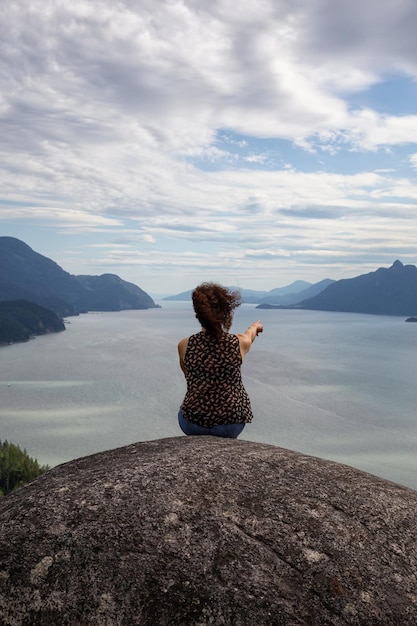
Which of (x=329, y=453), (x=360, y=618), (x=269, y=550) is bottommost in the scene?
(x=329, y=453)

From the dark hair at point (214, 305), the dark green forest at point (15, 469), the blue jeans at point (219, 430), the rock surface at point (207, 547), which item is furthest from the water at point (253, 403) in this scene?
the rock surface at point (207, 547)

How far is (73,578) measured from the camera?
169 inches

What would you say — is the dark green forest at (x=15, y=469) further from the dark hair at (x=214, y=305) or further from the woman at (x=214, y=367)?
the dark hair at (x=214, y=305)

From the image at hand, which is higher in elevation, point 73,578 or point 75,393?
point 73,578

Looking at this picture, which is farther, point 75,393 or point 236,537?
point 75,393

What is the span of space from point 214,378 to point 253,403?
102 metres

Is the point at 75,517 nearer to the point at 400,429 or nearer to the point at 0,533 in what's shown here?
the point at 0,533

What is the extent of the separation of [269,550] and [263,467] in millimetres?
1217

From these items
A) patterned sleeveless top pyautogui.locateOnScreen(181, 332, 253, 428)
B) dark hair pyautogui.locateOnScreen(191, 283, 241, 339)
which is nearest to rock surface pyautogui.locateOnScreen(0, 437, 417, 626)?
patterned sleeveless top pyautogui.locateOnScreen(181, 332, 253, 428)

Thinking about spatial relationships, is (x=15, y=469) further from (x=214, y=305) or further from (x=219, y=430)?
(x=214, y=305)

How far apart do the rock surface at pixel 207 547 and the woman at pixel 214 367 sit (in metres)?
1.17

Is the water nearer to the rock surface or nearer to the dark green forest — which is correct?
the dark green forest

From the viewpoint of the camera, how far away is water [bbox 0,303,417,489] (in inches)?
3273

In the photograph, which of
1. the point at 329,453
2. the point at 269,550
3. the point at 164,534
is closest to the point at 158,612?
the point at 164,534
